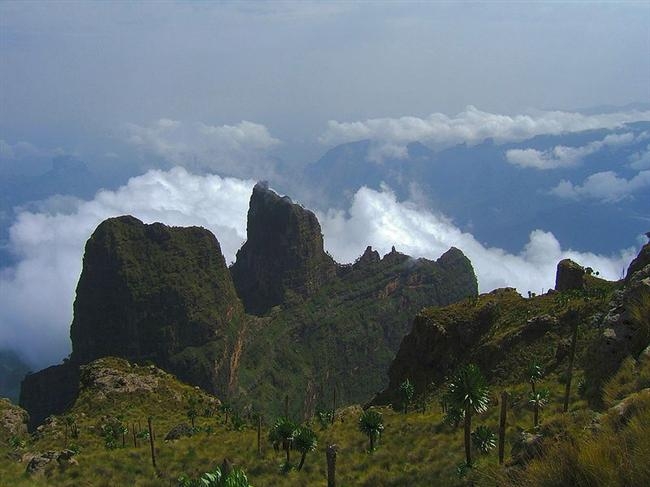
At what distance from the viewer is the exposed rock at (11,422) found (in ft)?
208

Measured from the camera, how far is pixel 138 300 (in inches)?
6137

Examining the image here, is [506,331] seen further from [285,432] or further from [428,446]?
[285,432]

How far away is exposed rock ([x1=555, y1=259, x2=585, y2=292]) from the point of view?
241 feet

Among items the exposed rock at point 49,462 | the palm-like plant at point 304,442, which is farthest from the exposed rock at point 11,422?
A: the palm-like plant at point 304,442

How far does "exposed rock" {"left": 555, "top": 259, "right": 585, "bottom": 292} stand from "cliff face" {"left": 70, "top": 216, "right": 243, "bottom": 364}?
109753 millimetres

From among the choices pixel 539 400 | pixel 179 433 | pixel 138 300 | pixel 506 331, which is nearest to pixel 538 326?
pixel 506 331

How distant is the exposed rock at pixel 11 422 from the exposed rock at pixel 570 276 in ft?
230

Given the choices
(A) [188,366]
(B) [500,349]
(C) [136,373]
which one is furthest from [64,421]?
(A) [188,366]

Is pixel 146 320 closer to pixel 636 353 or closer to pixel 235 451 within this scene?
pixel 235 451

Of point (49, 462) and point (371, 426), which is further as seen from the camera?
point (371, 426)

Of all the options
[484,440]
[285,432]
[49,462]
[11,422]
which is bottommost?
[49,462]

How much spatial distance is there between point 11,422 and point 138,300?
294 ft

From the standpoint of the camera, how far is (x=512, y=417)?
3594cm

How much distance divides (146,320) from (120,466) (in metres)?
122
